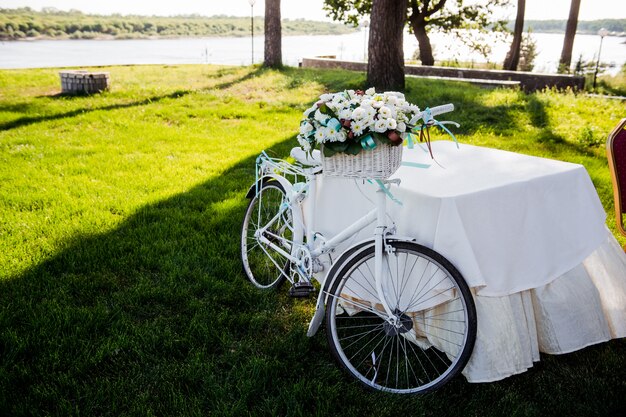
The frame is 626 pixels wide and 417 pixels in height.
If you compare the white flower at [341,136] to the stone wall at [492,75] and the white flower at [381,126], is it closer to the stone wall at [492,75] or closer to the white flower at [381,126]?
the white flower at [381,126]

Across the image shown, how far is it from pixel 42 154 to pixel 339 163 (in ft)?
18.9

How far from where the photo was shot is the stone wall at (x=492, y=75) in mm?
16609

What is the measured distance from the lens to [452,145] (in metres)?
3.96

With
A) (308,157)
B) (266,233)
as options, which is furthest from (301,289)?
(308,157)

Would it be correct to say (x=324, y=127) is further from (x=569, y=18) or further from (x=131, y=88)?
(x=569, y=18)

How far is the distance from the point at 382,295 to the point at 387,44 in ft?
30.9

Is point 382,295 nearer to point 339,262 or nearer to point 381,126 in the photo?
point 339,262

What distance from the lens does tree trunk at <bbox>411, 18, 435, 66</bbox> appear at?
24375mm

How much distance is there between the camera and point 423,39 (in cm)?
2461

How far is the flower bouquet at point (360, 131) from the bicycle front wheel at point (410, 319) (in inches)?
17.8

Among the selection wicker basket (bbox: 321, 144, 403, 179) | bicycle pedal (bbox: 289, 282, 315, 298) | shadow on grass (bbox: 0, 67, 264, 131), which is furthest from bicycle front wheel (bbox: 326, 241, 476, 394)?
shadow on grass (bbox: 0, 67, 264, 131)

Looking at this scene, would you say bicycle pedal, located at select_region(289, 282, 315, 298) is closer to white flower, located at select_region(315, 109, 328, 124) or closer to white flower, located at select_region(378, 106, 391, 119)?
white flower, located at select_region(315, 109, 328, 124)

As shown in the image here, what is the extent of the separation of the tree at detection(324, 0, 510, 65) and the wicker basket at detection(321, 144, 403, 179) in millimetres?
22678

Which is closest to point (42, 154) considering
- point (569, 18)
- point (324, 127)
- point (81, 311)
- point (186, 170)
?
point (186, 170)
